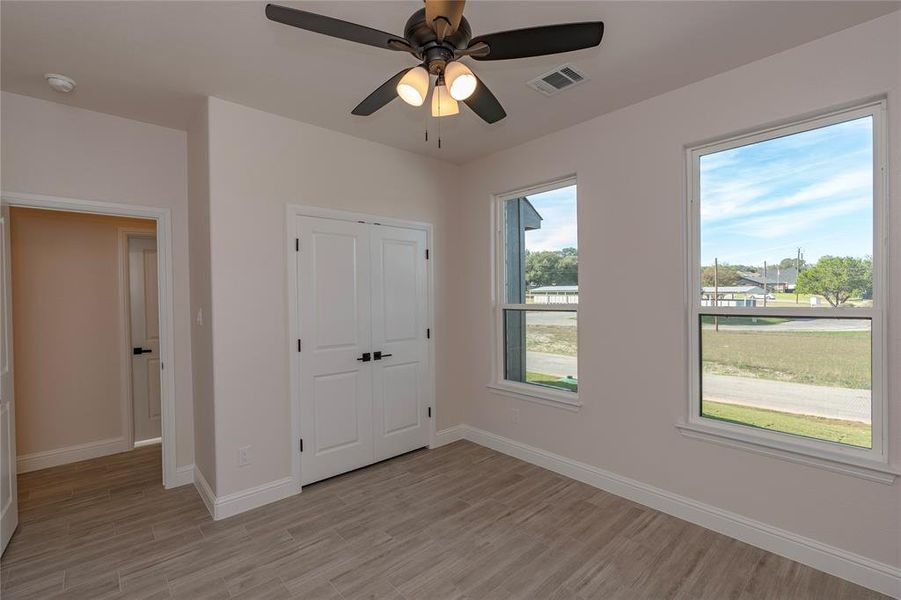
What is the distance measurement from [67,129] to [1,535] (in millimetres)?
2557

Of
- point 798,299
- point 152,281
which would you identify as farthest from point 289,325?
point 798,299

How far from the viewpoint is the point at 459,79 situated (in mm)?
1604

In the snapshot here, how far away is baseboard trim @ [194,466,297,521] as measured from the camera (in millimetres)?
2822

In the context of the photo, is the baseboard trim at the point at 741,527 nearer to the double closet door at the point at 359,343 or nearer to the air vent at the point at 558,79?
the double closet door at the point at 359,343

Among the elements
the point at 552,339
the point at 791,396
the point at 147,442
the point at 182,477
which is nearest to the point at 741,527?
the point at 791,396

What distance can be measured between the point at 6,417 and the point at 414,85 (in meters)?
3.02

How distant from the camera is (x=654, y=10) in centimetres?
201

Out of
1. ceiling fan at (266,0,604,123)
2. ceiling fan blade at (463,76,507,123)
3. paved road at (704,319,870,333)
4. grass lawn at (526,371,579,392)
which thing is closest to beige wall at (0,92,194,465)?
ceiling fan at (266,0,604,123)

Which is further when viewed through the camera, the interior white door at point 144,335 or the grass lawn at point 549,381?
the interior white door at point 144,335

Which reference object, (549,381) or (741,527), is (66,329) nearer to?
(549,381)

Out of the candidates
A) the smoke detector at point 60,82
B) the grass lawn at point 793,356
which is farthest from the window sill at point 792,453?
the smoke detector at point 60,82

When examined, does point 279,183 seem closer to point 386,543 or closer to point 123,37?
point 123,37

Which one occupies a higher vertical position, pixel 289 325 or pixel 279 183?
pixel 279 183

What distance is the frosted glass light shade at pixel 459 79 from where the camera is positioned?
1.60m
